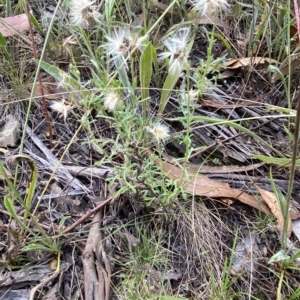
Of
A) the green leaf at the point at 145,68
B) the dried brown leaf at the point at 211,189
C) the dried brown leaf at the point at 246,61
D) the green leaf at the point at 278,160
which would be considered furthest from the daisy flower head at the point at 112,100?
the dried brown leaf at the point at 246,61

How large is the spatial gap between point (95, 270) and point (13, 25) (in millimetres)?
795

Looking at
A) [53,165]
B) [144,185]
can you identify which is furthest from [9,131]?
[144,185]

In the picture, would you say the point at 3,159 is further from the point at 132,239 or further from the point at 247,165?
the point at 247,165

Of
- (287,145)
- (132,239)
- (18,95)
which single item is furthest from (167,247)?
(18,95)

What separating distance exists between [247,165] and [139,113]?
32 cm

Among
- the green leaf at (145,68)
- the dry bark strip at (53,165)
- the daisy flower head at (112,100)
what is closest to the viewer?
the daisy flower head at (112,100)

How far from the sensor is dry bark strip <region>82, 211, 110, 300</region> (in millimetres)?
973

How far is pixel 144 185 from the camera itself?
3.49 feet

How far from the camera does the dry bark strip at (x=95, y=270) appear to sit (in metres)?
Result: 0.97

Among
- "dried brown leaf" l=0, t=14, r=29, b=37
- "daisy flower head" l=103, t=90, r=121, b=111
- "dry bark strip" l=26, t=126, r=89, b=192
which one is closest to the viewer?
"daisy flower head" l=103, t=90, r=121, b=111

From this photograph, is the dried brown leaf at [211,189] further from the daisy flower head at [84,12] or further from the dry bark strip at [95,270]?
the daisy flower head at [84,12]

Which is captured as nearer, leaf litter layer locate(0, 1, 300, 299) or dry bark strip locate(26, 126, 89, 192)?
leaf litter layer locate(0, 1, 300, 299)

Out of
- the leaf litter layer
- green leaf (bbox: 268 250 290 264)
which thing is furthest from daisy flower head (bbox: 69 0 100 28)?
green leaf (bbox: 268 250 290 264)

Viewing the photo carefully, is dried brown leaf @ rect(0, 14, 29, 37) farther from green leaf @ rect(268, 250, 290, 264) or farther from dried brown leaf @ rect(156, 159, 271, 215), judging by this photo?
green leaf @ rect(268, 250, 290, 264)
